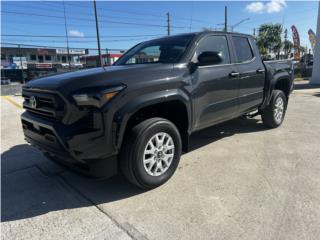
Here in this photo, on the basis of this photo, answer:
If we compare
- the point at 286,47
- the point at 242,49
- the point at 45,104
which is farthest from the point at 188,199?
the point at 286,47

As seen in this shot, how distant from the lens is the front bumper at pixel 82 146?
9.18 ft

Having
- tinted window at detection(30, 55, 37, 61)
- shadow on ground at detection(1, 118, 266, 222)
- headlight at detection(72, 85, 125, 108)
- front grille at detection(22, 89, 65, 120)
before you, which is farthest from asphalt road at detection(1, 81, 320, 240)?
tinted window at detection(30, 55, 37, 61)

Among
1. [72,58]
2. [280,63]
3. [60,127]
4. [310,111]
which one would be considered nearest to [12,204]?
[60,127]

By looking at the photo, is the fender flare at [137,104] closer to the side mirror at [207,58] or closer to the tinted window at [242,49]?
the side mirror at [207,58]

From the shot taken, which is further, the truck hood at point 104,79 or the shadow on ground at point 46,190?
the shadow on ground at point 46,190

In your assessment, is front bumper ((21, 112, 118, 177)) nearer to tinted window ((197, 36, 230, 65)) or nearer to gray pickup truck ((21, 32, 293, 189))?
gray pickup truck ((21, 32, 293, 189))

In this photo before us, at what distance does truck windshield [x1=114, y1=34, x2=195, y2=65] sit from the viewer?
3929 mm

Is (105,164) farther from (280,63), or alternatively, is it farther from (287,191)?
(280,63)

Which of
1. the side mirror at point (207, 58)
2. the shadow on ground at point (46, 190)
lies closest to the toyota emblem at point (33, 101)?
the shadow on ground at point (46, 190)

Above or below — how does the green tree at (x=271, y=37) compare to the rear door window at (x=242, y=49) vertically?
above

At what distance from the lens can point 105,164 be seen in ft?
9.81

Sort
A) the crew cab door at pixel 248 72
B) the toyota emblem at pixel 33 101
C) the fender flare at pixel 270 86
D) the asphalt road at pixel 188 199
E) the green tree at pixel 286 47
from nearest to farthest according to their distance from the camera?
1. the asphalt road at pixel 188 199
2. the toyota emblem at pixel 33 101
3. the crew cab door at pixel 248 72
4. the fender flare at pixel 270 86
5. the green tree at pixel 286 47

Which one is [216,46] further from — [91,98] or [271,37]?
[271,37]

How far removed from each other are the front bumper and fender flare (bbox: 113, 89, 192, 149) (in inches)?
5.0
